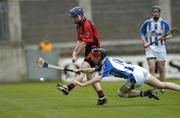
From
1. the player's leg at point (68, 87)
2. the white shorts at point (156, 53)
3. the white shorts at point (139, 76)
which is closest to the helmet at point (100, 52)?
the white shorts at point (139, 76)

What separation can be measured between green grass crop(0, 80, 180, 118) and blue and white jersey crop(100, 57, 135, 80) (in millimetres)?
698

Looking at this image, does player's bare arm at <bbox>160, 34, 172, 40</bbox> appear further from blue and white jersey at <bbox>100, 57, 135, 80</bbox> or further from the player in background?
blue and white jersey at <bbox>100, 57, 135, 80</bbox>

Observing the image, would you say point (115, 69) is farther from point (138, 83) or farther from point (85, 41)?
point (85, 41)

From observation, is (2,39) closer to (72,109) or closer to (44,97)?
(44,97)

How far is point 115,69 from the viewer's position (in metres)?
15.6

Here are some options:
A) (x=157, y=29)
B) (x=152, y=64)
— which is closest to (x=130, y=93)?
(x=152, y=64)

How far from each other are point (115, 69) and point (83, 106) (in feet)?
4.54

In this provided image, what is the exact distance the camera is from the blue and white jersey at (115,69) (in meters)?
15.6

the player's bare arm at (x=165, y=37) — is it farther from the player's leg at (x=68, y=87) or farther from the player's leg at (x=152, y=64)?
the player's leg at (x=68, y=87)

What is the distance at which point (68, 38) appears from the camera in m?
35.3

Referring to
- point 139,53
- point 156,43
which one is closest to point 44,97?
point 156,43

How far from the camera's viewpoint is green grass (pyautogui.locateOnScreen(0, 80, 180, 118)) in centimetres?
1477

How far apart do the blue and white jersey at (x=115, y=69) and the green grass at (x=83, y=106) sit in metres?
0.70

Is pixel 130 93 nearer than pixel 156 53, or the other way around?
pixel 130 93
